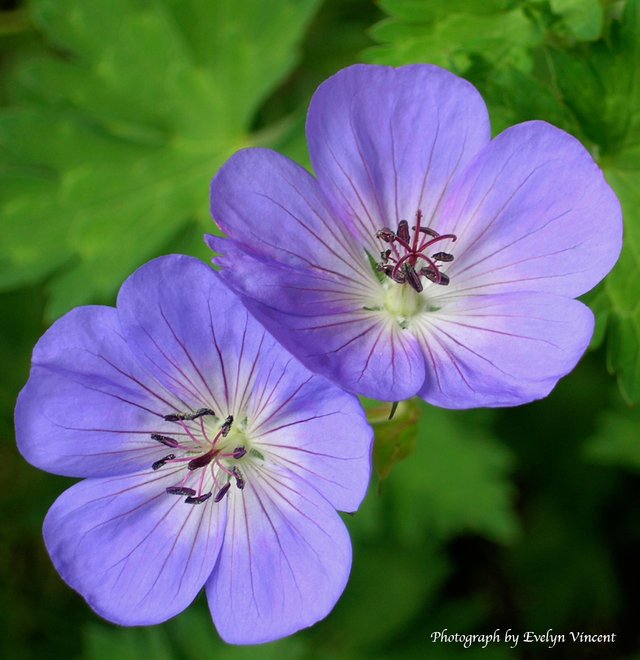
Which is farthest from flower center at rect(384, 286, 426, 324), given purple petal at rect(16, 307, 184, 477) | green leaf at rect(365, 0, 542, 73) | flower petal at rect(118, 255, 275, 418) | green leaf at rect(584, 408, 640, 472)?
green leaf at rect(584, 408, 640, 472)

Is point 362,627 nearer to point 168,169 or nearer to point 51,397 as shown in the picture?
point 168,169

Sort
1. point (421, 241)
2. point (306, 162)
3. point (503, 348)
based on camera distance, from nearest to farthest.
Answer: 1. point (503, 348)
2. point (421, 241)
3. point (306, 162)

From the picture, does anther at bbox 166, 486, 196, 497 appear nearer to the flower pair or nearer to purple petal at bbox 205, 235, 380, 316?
the flower pair

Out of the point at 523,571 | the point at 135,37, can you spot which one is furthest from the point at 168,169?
the point at 523,571

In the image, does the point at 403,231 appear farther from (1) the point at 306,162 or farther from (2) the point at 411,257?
(1) the point at 306,162

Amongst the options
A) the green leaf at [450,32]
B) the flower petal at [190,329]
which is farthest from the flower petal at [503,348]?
the green leaf at [450,32]

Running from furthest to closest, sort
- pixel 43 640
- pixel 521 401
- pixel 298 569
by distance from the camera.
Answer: pixel 43 640 → pixel 298 569 → pixel 521 401

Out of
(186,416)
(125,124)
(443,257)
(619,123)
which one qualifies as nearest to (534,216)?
(443,257)
